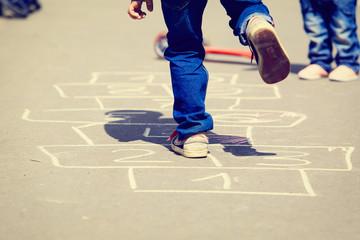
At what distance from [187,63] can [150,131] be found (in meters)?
0.80

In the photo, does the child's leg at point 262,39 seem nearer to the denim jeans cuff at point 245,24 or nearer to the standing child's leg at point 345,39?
the denim jeans cuff at point 245,24

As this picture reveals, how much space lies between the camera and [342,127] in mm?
4602

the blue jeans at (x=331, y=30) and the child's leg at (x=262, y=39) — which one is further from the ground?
the child's leg at (x=262, y=39)

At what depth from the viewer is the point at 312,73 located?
20.6 ft

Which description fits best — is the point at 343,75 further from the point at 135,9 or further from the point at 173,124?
the point at 135,9

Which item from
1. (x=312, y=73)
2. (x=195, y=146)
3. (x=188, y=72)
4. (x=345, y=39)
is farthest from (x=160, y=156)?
(x=345, y=39)

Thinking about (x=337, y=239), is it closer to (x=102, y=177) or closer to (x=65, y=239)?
(x=65, y=239)

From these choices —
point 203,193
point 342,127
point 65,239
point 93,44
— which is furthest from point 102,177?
point 93,44

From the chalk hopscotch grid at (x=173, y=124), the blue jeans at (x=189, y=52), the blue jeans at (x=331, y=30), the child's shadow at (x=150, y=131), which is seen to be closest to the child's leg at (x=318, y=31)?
the blue jeans at (x=331, y=30)

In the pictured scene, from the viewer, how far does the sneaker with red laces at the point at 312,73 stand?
6.28 metres

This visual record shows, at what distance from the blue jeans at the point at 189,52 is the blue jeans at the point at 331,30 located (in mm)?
2553

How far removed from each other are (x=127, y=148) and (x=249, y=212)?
4.01 ft

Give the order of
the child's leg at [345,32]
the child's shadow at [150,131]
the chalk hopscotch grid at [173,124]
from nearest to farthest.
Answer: the chalk hopscotch grid at [173,124] → the child's shadow at [150,131] → the child's leg at [345,32]

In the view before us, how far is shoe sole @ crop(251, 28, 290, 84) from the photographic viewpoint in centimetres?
351
